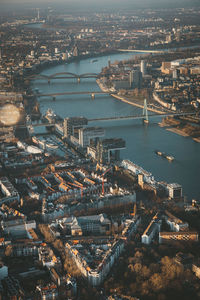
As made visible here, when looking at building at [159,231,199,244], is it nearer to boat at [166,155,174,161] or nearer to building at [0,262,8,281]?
building at [0,262,8,281]

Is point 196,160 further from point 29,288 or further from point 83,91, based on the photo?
point 83,91

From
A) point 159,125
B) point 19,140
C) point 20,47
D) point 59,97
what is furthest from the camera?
point 20,47

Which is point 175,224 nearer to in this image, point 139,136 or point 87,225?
point 87,225

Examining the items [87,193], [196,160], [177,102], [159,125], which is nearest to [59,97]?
[177,102]

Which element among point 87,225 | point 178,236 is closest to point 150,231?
point 178,236

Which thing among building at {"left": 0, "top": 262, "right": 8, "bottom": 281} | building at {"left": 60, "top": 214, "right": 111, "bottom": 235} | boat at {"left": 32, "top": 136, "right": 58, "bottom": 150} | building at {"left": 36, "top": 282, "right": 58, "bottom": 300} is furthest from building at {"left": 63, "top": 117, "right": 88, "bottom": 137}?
building at {"left": 36, "top": 282, "right": 58, "bottom": 300}

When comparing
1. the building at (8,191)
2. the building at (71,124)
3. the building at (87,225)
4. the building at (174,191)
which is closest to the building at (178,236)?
the building at (87,225)

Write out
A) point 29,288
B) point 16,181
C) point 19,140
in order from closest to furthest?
1. point 29,288
2. point 16,181
3. point 19,140
